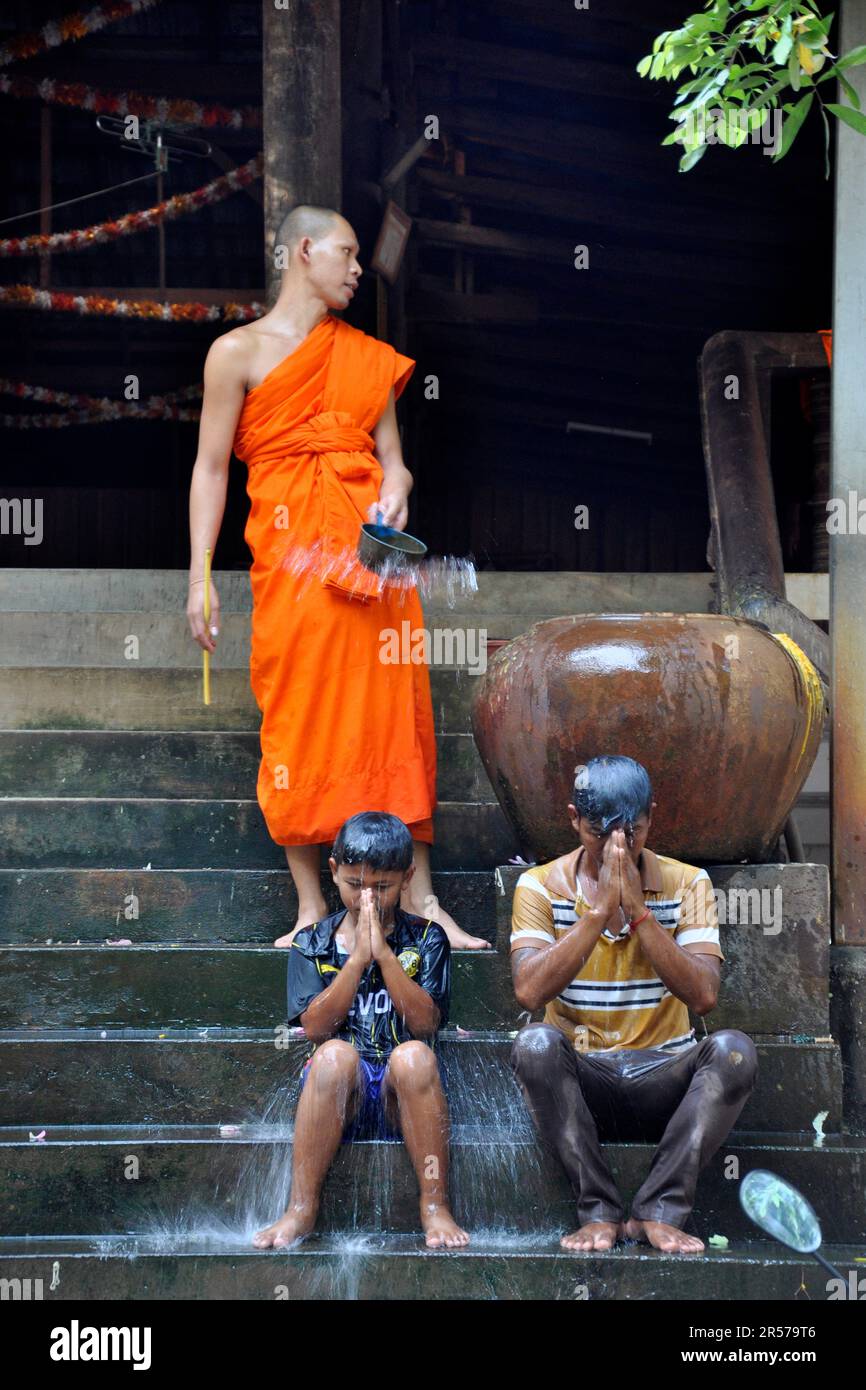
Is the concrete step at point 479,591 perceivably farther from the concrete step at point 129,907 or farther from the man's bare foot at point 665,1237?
the man's bare foot at point 665,1237

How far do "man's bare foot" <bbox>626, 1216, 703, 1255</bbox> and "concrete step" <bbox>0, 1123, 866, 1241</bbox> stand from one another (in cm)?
18

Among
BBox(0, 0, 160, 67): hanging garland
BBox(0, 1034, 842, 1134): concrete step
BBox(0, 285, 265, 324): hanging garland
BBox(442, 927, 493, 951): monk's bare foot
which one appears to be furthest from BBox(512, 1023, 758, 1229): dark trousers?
BBox(0, 0, 160, 67): hanging garland

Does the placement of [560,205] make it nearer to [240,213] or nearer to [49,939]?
[240,213]

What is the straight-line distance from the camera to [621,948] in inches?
136

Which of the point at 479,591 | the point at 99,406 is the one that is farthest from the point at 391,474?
the point at 99,406

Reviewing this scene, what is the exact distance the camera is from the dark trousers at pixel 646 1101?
323cm

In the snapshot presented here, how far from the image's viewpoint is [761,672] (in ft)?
12.4

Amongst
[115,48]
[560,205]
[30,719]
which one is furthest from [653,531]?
[30,719]

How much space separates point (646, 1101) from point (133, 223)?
6.73 m

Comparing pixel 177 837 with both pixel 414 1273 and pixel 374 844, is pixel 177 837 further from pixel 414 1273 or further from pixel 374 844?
pixel 414 1273

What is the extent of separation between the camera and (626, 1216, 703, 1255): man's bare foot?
125 inches

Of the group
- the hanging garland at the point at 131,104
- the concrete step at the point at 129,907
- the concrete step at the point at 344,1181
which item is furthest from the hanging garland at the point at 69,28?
the concrete step at the point at 344,1181

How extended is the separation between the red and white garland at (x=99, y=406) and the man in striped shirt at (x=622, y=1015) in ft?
22.8

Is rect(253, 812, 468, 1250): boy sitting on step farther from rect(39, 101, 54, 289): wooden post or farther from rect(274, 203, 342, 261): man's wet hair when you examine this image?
rect(39, 101, 54, 289): wooden post
